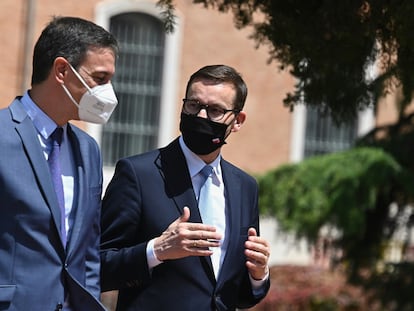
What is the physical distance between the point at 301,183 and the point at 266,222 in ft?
14.6

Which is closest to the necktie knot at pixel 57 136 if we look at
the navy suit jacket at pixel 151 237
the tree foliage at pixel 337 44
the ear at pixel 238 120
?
the navy suit jacket at pixel 151 237

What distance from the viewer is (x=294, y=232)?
13.2m

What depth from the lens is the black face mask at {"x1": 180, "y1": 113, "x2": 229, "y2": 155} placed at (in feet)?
16.2

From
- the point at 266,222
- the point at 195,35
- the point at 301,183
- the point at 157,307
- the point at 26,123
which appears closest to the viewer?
the point at 26,123

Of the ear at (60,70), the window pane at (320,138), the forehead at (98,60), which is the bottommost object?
the window pane at (320,138)

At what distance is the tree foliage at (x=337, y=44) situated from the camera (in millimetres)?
5395

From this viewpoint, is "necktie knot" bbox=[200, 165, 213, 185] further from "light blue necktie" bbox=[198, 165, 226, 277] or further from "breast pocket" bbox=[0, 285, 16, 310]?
"breast pocket" bbox=[0, 285, 16, 310]

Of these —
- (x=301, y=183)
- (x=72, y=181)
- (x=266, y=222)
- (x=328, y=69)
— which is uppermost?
(x=328, y=69)

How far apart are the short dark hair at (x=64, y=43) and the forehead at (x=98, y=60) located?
16mm

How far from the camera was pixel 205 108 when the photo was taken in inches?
195

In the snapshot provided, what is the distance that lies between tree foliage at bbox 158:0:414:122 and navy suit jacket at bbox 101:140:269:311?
38.7 inches

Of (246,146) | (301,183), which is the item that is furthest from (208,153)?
(246,146)

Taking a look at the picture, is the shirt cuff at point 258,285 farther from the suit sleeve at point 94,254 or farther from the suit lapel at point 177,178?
the suit sleeve at point 94,254

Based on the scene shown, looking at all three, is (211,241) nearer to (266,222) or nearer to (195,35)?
(266,222)
